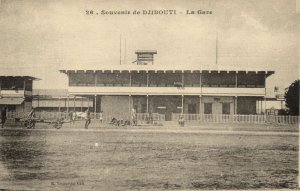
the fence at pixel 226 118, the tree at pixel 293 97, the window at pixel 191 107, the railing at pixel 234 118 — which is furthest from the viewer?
the window at pixel 191 107

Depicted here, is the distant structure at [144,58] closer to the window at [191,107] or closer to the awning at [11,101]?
the window at [191,107]

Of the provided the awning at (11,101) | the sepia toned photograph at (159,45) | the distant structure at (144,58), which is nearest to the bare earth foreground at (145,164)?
the sepia toned photograph at (159,45)

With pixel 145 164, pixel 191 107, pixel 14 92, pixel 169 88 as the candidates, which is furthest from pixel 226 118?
pixel 14 92

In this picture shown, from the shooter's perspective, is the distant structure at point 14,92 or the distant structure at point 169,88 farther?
the distant structure at point 14,92

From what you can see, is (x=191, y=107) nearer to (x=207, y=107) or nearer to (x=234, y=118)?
(x=207, y=107)

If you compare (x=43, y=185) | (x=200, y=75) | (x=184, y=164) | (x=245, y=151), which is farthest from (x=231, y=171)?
(x=200, y=75)

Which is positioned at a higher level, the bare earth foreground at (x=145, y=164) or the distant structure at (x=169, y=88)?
the distant structure at (x=169, y=88)

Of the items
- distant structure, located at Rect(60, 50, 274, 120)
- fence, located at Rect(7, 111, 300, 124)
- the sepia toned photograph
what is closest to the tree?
distant structure, located at Rect(60, 50, 274, 120)
